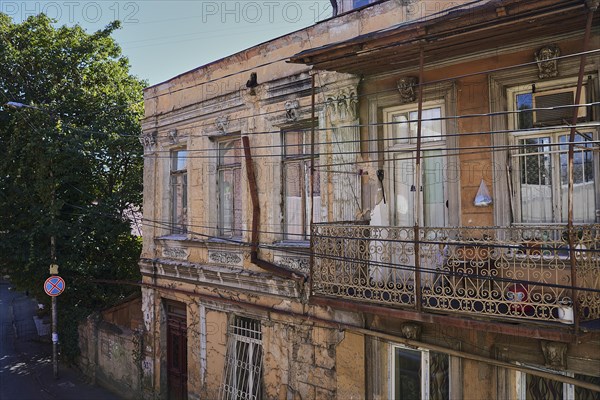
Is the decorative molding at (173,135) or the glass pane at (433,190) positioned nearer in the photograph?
the glass pane at (433,190)

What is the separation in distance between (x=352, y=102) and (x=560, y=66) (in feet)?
8.83

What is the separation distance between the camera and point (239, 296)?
8562 mm

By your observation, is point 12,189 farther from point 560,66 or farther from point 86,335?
point 560,66

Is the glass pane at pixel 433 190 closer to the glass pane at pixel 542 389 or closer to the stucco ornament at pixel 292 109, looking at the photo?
the glass pane at pixel 542 389

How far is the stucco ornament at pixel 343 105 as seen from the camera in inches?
268

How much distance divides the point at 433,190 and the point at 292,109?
2728 mm

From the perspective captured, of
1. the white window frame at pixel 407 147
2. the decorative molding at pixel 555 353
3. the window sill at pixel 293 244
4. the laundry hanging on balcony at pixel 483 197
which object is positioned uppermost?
the white window frame at pixel 407 147

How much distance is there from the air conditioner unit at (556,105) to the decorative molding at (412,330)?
9.44ft

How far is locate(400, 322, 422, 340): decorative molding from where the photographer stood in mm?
5895

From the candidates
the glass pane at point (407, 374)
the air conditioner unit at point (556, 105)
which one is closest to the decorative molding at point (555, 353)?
the glass pane at point (407, 374)

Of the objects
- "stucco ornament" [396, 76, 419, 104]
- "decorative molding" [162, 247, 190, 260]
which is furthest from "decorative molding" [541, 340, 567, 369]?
"decorative molding" [162, 247, 190, 260]

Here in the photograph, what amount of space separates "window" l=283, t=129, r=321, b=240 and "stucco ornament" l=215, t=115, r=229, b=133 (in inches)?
56.4

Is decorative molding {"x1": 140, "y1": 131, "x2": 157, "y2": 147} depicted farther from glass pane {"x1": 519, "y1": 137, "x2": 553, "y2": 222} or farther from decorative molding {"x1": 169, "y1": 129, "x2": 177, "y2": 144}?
glass pane {"x1": 519, "y1": 137, "x2": 553, "y2": 222}

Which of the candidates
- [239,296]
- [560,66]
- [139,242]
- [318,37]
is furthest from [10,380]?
[560,66]
